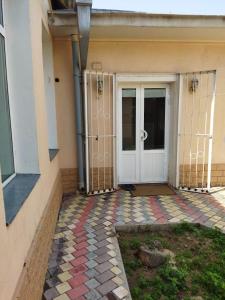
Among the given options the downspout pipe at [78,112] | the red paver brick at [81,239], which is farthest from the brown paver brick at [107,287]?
the downspout pipe at [78,112]

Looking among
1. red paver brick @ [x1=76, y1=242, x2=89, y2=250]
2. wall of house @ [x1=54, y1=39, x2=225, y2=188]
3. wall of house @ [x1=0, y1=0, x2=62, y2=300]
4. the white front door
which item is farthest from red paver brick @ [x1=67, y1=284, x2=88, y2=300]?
the white front door

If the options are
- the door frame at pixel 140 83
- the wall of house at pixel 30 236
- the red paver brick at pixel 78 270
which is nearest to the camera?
the wall of house at pixel 30 236

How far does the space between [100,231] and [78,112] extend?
2276 mm

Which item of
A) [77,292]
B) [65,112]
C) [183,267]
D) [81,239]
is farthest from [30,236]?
[65,112]

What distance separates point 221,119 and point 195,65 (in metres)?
1.23

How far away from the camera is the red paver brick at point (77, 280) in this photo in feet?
7.70

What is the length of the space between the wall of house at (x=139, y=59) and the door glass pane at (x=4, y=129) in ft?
8.05

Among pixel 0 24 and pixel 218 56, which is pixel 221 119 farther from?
pixel 0 24

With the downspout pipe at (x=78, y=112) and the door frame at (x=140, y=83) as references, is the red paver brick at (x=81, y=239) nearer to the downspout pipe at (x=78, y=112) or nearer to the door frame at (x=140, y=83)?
the downspout pipe at (x=78, y=112)

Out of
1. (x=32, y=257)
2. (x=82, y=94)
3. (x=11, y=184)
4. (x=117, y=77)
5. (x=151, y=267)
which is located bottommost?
(x=151, y=267)

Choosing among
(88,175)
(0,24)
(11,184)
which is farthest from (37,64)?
(88,175)

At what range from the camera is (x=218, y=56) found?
189 inches

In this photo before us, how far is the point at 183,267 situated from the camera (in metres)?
2.63

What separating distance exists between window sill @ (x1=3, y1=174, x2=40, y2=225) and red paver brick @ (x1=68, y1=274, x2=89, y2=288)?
40.5 inches
